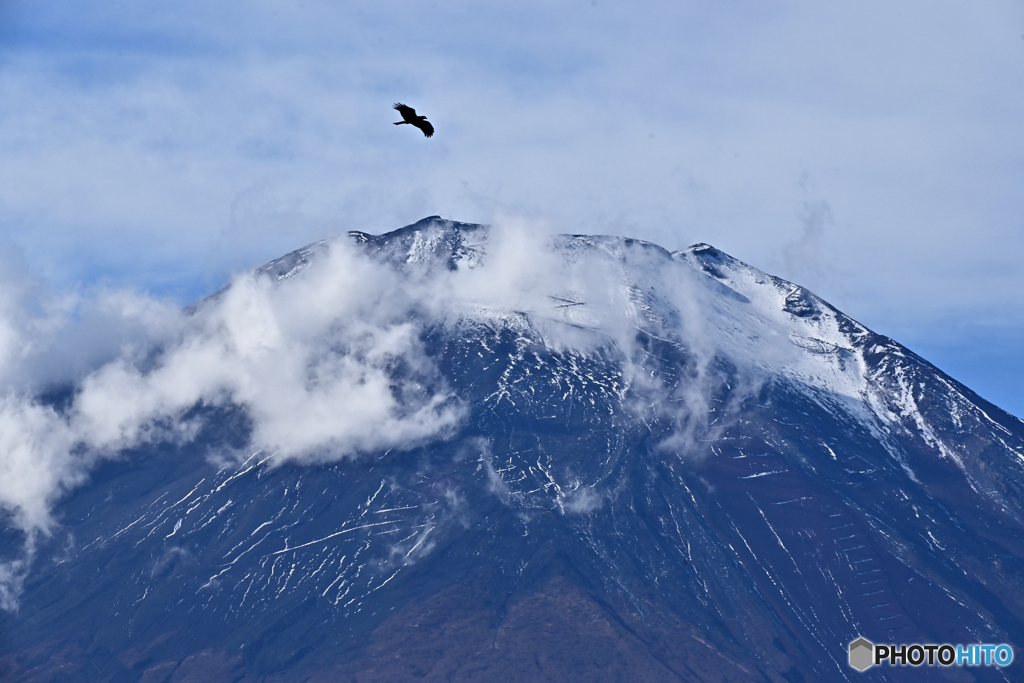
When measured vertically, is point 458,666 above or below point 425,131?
below

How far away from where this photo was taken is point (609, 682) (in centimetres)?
19662

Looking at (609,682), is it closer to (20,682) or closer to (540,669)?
(540,669)

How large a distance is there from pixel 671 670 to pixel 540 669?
16.6 m

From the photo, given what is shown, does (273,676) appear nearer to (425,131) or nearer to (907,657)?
(907,657)

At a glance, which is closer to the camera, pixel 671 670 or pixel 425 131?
pixel 425 131

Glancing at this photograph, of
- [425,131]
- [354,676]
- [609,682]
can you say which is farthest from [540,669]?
[425,131]

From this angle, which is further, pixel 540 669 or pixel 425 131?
pixel 540 669

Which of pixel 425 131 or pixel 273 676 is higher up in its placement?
pixel 425 131

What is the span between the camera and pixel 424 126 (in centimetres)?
7106

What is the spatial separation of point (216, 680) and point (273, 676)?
7094 mm

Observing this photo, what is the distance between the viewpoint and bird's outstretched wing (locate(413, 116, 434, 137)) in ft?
232

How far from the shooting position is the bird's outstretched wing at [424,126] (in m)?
70.6

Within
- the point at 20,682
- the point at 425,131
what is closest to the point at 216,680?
the point at 20,682

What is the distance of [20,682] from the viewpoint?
200 meters
